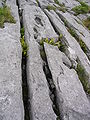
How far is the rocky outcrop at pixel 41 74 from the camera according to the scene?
525 centimetres

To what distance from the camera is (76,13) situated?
17.0m

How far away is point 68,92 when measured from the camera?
6.17 meters

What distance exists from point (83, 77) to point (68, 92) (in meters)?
1.88

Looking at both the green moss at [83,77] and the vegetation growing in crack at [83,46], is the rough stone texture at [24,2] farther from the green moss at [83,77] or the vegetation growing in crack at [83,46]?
the green moss at [83,77]

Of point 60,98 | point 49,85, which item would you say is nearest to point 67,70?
point 49,85

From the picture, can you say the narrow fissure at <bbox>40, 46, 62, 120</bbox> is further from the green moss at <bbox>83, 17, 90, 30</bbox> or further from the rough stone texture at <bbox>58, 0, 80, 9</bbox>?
the rough stone texture at <bbox>58, 0, 80, 9</bbox>

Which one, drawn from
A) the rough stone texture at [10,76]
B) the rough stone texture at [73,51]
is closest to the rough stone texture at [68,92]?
the rough stone texture at [73,51]

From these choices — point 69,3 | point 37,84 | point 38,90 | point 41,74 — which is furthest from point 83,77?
point 69,3

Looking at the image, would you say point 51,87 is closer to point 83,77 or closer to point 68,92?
point 68,92

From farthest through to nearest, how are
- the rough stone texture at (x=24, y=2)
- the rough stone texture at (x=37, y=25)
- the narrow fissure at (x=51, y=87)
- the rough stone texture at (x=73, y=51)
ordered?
the rough stone texture at (x=24, y=2)
the rough stone texture at (x=37, y=25)
the rough stone texture at (x=73, y=51)
the narrow fissure at (x=51, y=87)

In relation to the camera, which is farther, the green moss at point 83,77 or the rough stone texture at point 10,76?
the green moss at point 83,77

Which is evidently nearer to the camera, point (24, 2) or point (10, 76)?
point (10, 76)

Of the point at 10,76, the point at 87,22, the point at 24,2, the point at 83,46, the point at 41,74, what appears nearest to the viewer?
the point at 10,76

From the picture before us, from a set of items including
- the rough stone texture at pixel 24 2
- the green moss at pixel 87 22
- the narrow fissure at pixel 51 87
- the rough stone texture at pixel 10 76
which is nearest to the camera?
the rough stone texture at pixel 10 76
